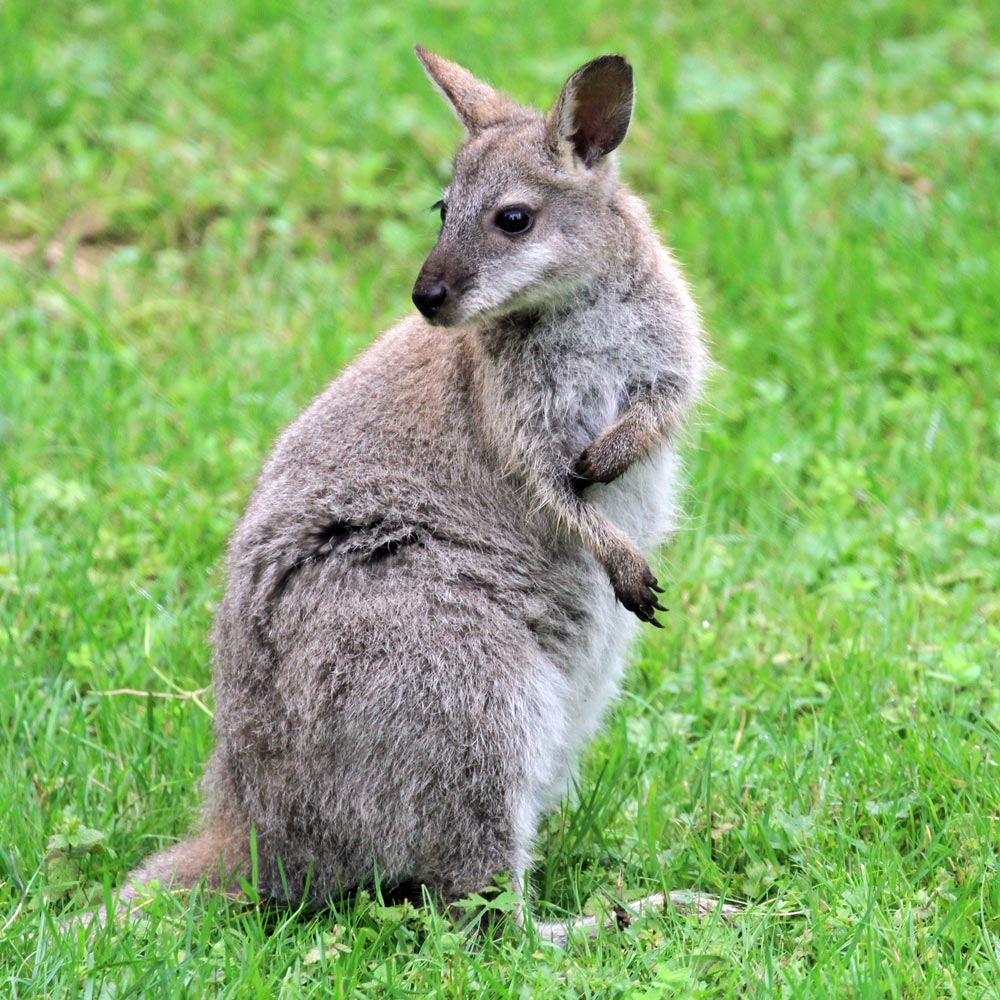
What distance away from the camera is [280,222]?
732cm

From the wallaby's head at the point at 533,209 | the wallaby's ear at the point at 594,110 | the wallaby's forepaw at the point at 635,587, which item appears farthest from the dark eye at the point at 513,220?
the wallaby's forepaw at the point at 635,587

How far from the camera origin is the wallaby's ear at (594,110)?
3967mm

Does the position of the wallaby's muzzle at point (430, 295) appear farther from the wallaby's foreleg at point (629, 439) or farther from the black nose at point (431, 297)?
the wallaby's foreleg at point (629, 439)

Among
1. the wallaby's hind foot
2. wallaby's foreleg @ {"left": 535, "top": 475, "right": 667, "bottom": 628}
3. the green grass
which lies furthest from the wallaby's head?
the wallaby's hind foot

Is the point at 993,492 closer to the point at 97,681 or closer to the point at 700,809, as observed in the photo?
the point at 700,809

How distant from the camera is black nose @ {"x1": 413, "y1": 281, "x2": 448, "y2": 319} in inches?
150

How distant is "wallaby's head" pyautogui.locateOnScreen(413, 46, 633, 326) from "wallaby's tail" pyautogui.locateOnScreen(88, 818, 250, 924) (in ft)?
4.65

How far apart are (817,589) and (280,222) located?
340 cm

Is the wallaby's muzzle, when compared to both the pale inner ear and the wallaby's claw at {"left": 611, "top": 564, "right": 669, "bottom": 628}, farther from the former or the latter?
the wallaby's claw at {"left": 611, "top": 564, "right": 669, "bottom": 628}

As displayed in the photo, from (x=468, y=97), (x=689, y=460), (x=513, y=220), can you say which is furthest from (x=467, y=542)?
(x=689, y=460)

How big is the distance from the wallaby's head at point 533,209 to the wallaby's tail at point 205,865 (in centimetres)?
142

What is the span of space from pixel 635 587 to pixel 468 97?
1.50 metres

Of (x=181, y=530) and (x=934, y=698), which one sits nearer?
(x=934, y=698)

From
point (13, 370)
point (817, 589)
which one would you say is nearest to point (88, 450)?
point (13, 370)
